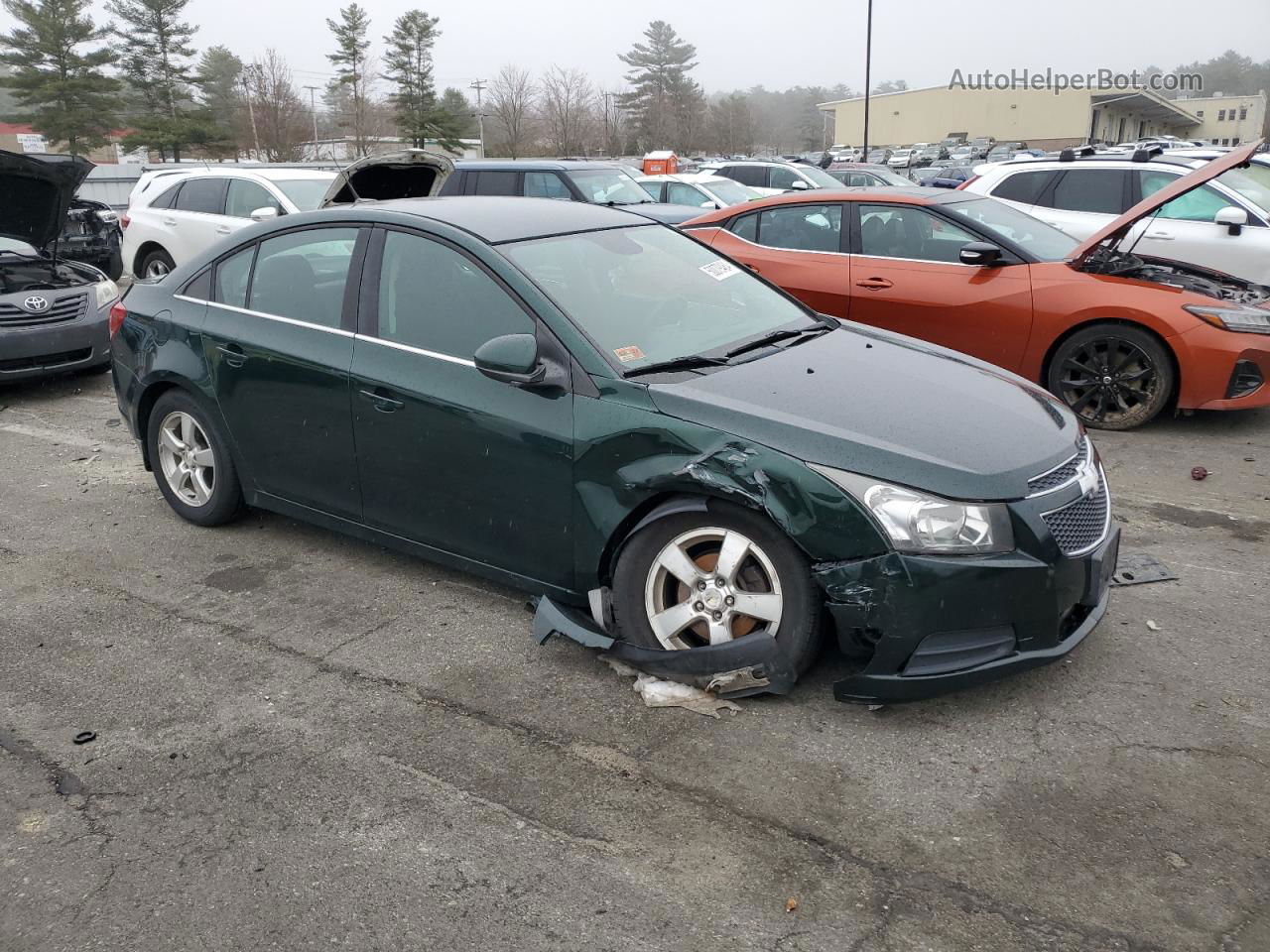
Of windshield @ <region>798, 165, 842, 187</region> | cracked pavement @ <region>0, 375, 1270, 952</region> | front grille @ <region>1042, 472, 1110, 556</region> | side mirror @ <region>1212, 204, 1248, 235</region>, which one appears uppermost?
windshield @ <region>798, 165, 842, 187</region>

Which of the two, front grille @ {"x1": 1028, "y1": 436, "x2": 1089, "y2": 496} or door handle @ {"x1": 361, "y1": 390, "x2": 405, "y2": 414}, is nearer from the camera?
front grille @ {"x1": 1028, "y1": 436, "x2": 1089, "y2": 496}

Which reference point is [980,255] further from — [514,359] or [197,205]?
[197,205]

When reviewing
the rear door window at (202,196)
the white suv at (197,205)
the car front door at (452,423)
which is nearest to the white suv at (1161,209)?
the car front door at (452,423)

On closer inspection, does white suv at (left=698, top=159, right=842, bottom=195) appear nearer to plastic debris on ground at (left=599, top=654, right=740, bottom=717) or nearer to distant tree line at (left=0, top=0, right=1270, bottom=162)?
plastic debris on ground at (left=599, top=654, right=740, bottom=717)

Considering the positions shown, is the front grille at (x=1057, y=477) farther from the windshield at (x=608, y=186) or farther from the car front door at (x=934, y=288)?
the windshield at (x=608, y=186)

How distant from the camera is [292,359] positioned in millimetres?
4348

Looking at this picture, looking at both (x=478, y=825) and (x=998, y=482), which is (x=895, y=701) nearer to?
(x=998, y=482)

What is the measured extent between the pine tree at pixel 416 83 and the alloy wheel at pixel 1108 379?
66.8 m

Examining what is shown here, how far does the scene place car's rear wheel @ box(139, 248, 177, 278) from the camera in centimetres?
1204

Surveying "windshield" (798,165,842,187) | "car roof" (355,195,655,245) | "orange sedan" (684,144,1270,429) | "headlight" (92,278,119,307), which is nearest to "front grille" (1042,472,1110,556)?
"car roof" (355,195,655,245)

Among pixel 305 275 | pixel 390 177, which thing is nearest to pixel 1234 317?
pixel 305 275

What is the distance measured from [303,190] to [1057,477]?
33.4 ft

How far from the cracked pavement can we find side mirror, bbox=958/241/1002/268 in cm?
284

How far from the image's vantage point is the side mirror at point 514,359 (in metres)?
3.56
